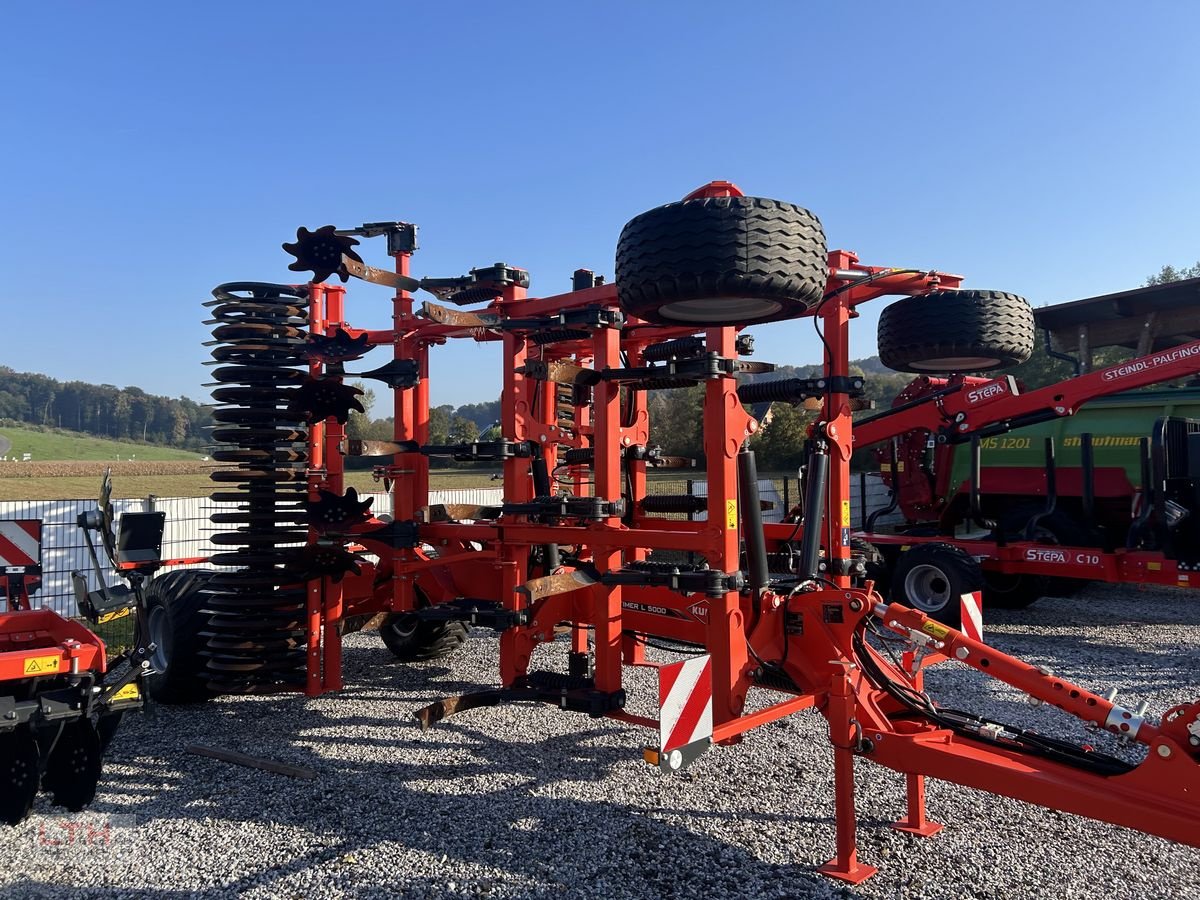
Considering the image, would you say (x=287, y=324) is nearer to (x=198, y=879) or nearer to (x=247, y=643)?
(x=247, y=643)

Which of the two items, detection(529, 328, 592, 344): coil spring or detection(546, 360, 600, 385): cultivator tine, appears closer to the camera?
detection(546, 360, 600, 385): cultivator tine

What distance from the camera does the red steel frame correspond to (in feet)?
10.5

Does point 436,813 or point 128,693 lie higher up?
point 128,693

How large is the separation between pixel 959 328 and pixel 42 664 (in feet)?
16.3

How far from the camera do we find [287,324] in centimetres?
616

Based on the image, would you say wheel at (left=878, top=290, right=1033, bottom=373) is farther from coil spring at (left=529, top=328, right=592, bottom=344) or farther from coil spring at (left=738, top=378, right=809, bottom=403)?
coil spring at (left=529, top=328, right=592, bottom=344)

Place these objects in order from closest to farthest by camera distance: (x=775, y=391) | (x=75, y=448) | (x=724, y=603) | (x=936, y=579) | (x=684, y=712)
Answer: (x=684, y=712), (x=724, y=603), (x=775, y=391), (x=936, y=579), (x=75, y=448)

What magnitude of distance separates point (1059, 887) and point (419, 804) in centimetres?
279

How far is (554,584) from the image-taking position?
4.55 metres

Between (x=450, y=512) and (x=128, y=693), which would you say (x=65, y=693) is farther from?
(x=450, y=512)

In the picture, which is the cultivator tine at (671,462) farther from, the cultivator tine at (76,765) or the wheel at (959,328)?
the cultivator tine at (76,765)

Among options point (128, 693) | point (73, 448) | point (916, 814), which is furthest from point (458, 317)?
point (73, 448)

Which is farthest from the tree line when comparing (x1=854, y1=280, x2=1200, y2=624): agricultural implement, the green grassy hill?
(x1=854, y1=280, x2=1200, y2=624): agricultural implement

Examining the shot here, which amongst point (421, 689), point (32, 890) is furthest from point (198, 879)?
point (421, 689)
